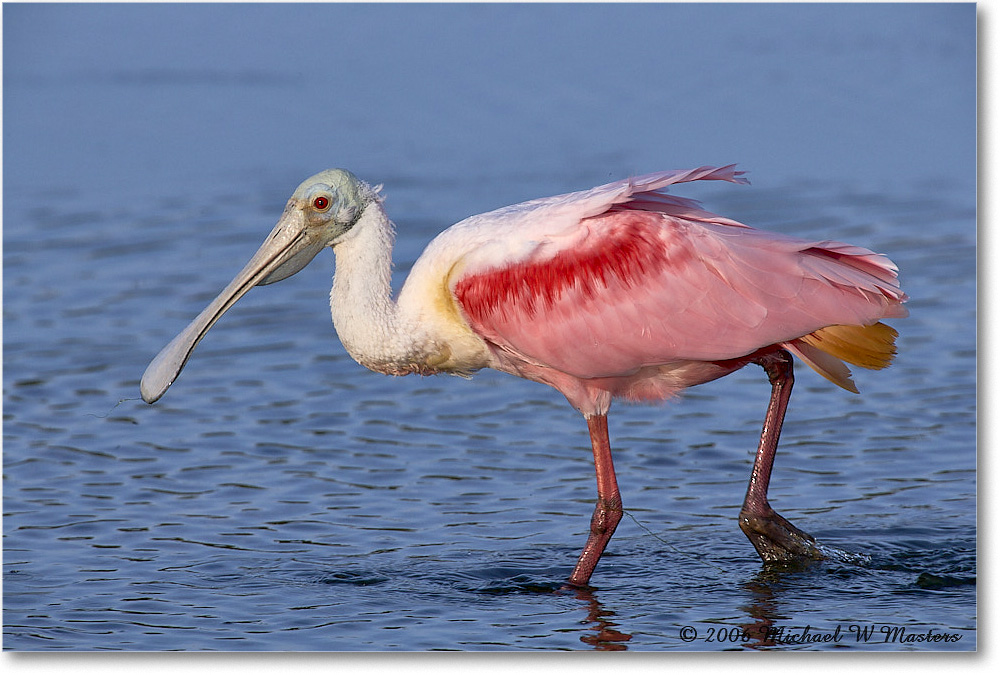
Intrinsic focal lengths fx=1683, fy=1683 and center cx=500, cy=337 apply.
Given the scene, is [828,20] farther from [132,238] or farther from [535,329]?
[132,238]

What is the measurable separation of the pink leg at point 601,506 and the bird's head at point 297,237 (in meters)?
1.43

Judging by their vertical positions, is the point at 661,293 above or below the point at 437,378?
above

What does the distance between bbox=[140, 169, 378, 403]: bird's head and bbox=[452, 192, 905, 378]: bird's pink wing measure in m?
0.65

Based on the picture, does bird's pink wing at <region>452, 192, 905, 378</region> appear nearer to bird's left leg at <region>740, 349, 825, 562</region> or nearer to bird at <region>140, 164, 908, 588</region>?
bird at <region>140, 164, 908, 588</region>

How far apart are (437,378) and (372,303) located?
9.79 feet

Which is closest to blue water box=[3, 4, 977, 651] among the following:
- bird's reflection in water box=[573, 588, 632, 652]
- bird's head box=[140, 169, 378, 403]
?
bird's reflection in water box=[573, 588, 632, 652]

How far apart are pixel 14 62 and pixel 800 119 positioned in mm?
5599

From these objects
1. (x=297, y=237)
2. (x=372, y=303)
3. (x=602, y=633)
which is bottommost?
(x=602, y=633)

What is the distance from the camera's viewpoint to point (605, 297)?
7.21 meters

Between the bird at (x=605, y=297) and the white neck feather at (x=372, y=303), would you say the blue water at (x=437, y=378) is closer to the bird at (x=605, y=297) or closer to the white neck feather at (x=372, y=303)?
the bird at (x=605, y=297)

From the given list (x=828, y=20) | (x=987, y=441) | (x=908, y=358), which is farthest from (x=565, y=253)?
(x=908, y=358)

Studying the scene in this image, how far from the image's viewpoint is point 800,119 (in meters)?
11.5

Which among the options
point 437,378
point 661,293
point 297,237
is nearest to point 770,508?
point 661,293

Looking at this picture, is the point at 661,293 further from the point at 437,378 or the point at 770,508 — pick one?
the point at 437,378
